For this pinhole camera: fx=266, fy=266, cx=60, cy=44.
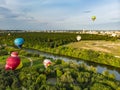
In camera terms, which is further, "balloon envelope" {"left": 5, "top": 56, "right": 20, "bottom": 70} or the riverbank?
the riverbank

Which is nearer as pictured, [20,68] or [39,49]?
[20,68]

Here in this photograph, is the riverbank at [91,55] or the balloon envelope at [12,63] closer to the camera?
the balloon envelope at [12,63]

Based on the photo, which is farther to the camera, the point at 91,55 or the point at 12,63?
the point at 91,55

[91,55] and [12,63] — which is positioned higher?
[12,63]

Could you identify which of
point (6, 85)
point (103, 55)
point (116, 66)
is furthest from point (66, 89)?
point (103, 55)

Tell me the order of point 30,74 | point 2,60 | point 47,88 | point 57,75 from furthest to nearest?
point 2,60 → point 57,75 → point 30,74 → point 47,88

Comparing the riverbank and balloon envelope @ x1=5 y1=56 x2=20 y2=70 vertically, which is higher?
balloon envelope @ x1=5 y1=56 x2=20 y2=70

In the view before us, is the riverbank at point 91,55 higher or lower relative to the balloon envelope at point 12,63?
lower

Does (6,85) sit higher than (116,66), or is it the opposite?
(6,85)

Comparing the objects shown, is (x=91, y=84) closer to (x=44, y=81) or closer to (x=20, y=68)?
(x=44, y=81)

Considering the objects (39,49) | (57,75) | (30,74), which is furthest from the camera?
(39,49)
